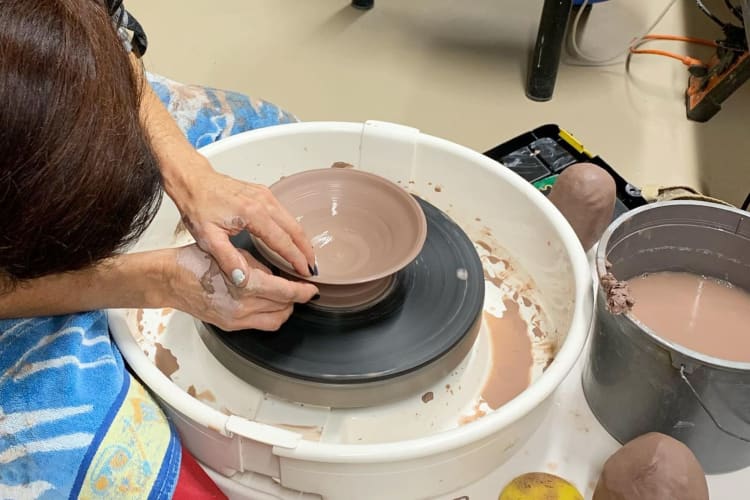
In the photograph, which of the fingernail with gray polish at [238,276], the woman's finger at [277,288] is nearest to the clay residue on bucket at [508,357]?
the woman's finger at [277,288]

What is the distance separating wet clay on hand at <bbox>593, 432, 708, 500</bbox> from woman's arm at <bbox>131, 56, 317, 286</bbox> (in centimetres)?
56

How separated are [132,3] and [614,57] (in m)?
2.05

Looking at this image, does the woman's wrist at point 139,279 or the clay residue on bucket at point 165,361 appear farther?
the clay residue on bucket at point 165,361

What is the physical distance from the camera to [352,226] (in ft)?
4.49

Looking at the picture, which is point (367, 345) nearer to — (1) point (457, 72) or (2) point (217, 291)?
(2) point (217, 291)

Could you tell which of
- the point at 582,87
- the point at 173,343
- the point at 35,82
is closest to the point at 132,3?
the point at 582,87

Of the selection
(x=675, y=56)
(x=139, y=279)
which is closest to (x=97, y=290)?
(x=139, y=279)

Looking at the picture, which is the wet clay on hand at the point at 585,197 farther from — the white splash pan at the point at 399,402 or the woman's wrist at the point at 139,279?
the woman's wrist at the point at 139,279

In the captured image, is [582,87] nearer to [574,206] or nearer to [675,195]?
[675,195]

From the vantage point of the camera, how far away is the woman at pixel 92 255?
77cm

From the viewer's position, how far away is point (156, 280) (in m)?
1.10

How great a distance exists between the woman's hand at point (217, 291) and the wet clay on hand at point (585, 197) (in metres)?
0.62

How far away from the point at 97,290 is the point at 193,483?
1.07ft

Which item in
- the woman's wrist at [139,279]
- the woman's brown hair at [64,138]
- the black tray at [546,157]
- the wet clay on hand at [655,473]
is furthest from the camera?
the black tray at [546,157]
